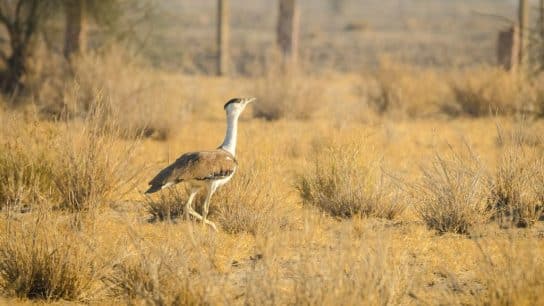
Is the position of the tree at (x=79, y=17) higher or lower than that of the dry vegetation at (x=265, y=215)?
higher

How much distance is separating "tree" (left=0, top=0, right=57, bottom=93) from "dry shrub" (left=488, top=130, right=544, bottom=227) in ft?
33.3

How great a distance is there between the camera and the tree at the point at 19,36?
15227 mm

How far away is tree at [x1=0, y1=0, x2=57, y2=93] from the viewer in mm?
15227

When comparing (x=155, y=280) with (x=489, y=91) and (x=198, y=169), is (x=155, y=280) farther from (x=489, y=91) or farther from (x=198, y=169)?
(x=489, y=91)

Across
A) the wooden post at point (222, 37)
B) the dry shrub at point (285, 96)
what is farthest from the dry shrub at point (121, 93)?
the wooden post at point (222, 37)

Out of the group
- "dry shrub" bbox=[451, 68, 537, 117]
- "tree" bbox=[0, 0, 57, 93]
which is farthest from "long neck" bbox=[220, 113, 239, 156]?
"tree" bbox=[0, 0, 57, 93]

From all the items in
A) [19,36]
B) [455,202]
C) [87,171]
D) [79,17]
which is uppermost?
[79,17]

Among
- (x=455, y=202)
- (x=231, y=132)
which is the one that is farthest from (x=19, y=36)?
(x=455, y=202)

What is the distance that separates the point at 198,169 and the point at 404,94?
9773mm

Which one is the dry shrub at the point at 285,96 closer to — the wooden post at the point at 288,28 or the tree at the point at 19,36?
the wooden post at the point at 288,28

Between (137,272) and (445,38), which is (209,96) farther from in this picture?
(445,38)

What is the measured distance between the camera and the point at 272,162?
792 cm

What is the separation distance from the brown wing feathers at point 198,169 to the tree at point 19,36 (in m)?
9.53

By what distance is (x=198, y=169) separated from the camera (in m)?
6.56
